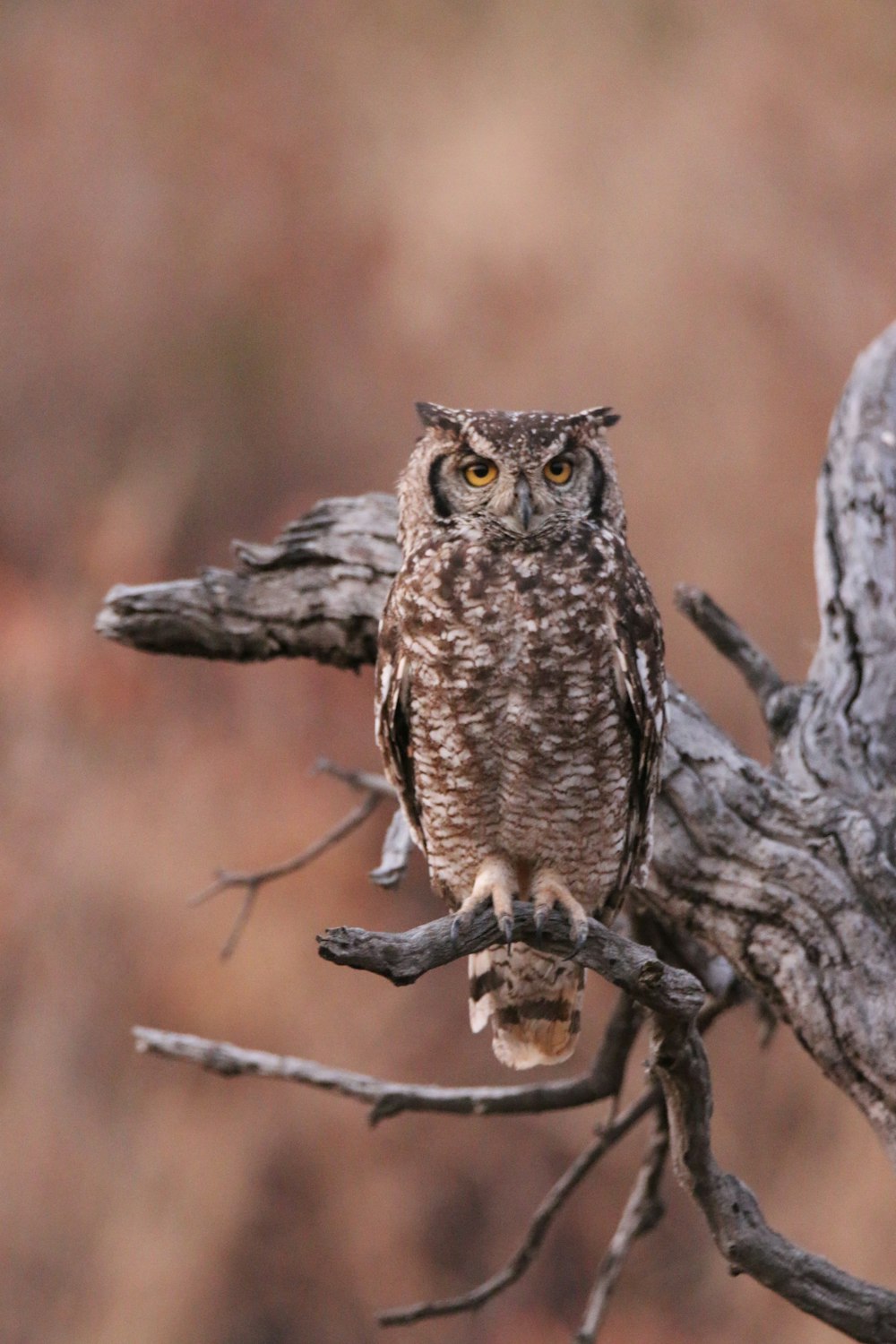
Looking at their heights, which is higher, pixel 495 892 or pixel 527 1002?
pixel 495 892

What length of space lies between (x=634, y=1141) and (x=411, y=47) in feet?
12.1

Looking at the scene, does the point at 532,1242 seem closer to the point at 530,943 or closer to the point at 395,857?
the point at 395,857

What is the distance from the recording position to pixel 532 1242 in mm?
2547

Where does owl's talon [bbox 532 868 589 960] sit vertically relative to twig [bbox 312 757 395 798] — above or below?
below

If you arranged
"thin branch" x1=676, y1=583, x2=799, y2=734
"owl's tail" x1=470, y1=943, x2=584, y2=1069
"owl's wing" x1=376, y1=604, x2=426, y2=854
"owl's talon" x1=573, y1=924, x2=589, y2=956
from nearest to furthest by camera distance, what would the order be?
"owl's talon" x1=573, y1=924, x2=589, y2=956
"owl's wing" x1=376, y1=604, x2=426, y2=854
"owl's tail" x1=470, y1=943, x2=584, y2=1069
"thin branch" x1=676, y1=583, x2=799, y2=734

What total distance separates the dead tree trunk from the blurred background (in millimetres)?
1033

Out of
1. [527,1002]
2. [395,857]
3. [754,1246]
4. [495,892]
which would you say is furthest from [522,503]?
[754,1246]

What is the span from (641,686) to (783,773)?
2.20ft

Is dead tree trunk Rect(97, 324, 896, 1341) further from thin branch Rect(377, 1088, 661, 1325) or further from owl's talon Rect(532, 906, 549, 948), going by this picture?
thin branch Rect(377, 1088, 661, 1325)

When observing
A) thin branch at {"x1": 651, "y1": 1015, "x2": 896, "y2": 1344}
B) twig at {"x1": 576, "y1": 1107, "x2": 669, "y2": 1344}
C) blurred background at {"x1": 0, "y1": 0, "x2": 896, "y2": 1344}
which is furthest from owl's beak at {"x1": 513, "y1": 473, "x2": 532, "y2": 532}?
blurred background at {"x1": 0, "y1": 0, "x2": 896, "y2": 1344}

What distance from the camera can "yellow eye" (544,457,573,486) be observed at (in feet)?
6.66

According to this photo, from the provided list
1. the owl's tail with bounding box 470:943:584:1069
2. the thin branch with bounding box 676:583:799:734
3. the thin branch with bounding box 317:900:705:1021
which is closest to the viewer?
the thin branch with bounding box 317:900:705:1021

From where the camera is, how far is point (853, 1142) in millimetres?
3611

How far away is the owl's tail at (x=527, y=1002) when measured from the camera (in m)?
→ 2.24
